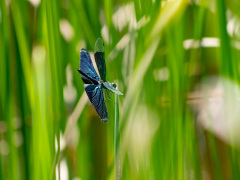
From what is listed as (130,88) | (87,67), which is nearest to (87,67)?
(87,67)

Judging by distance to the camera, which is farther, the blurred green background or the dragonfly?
the blurred green background

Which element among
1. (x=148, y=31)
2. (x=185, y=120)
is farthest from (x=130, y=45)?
(x=185, y=120)

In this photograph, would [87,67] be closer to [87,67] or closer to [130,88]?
[87,67]

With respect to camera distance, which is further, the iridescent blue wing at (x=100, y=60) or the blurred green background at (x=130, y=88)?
the blurred green background at (x=130, y=88)

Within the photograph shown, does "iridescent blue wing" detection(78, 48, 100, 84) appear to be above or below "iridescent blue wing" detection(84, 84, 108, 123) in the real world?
above

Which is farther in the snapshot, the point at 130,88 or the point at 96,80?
the point at 130,88

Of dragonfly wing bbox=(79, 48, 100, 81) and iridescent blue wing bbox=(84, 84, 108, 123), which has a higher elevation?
dragonfly wing bbox=(79, 48, 100, 81)
